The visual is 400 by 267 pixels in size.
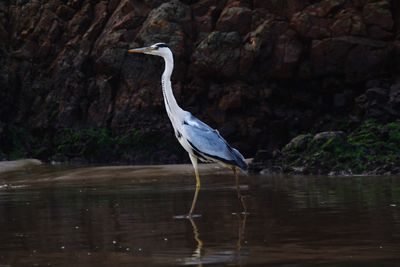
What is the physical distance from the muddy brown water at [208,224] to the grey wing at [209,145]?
0.68 meters

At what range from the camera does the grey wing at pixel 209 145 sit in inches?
438

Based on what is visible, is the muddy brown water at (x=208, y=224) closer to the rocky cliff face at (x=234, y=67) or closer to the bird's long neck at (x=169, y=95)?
the bird's long neck at (x=169, y=95)

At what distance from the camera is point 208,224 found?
32.0 ft

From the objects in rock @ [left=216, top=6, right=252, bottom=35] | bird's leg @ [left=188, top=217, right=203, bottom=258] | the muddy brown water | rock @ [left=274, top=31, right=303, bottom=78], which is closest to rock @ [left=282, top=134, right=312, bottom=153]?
the muddy brown water

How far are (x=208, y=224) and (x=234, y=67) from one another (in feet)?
54.5

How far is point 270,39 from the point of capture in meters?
25.8

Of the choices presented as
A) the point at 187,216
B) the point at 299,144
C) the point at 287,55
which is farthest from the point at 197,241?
the point at 287,55

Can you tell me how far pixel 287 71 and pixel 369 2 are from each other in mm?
3151

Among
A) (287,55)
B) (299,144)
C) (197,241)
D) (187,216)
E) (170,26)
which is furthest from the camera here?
(170,26)

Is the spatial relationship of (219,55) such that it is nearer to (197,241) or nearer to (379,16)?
(379,16)

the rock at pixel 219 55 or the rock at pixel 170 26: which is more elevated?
the rock at pixel 170 26

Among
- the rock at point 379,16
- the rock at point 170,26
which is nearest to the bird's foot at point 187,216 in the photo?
the rock at point 379,16

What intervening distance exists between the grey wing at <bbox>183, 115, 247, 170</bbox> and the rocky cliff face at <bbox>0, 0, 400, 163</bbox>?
11828mm

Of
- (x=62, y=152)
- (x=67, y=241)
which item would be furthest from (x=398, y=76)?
(x=67, y=241)
